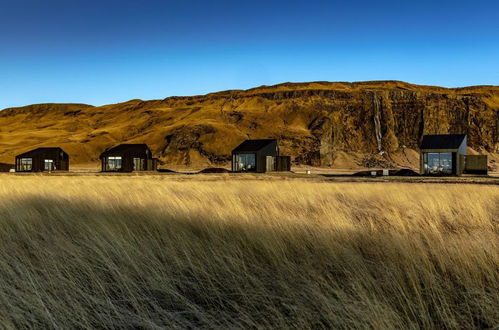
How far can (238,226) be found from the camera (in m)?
5.92

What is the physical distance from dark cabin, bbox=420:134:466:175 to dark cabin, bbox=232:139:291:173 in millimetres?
20133

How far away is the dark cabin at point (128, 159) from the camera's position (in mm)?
64188

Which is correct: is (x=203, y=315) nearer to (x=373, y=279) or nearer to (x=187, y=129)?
(x=373, y=279)

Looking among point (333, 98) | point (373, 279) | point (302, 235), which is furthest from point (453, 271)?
point (333, 98)

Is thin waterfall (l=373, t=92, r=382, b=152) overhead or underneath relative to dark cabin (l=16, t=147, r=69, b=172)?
overhead

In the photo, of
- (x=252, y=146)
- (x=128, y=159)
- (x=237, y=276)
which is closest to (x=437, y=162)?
(x=252, y=146)

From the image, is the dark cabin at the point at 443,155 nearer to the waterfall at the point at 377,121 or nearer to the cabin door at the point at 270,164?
the cabin door at the point at 270,164

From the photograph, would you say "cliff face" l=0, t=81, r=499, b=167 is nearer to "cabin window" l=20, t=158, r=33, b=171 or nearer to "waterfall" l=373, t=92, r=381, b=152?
"waterfall" l=373, t=92, r=381, b=152

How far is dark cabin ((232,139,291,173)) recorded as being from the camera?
189 feet

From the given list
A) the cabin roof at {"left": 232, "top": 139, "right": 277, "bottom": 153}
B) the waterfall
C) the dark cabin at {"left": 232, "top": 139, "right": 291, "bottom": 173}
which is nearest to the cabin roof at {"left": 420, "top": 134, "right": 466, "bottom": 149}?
the dark cabin at {"left": 232, "top": 139, "right": 291, "bottom": 173}

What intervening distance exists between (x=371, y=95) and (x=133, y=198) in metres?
106

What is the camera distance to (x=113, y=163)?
217 ft

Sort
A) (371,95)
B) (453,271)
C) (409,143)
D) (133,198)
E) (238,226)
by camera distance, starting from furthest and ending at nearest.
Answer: (371,95), (409,143), (133,198), (238,226), (453,271)

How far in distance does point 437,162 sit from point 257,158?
74.3 ft
